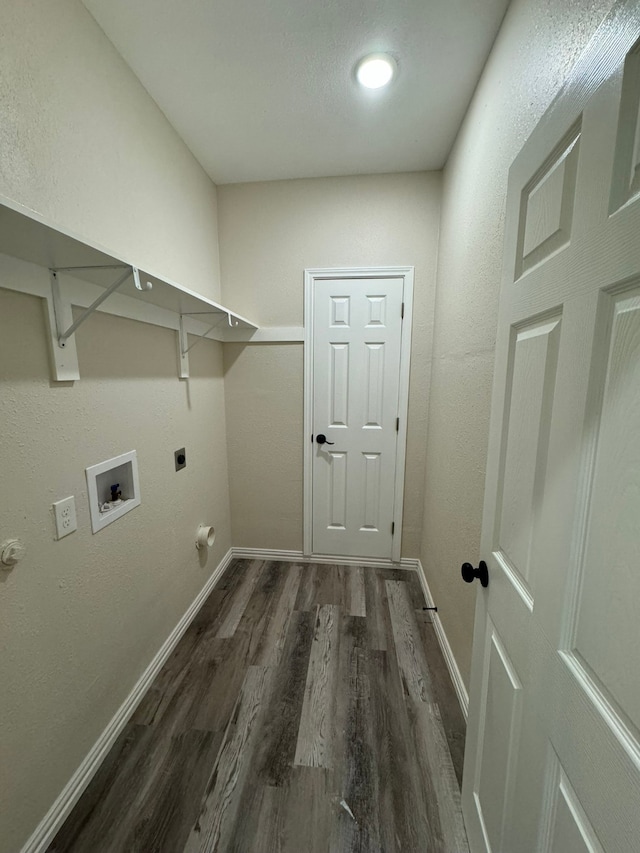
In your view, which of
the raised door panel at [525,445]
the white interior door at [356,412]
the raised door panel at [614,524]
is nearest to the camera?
the raised door panel at [614,524]

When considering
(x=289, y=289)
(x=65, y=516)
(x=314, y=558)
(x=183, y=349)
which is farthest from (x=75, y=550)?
(x=289, y=289)

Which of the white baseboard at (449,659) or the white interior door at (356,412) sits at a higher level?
the white interior door at (356,412)

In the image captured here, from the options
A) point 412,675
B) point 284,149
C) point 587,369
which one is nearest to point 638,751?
point 587,369

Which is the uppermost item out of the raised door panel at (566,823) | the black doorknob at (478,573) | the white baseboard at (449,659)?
the black doorknob at (478,573)

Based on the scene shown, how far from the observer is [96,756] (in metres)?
1.20

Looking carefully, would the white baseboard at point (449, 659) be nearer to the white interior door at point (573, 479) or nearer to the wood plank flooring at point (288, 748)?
the wood plank flooring at point (288, 748)

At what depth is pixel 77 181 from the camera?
112 cm

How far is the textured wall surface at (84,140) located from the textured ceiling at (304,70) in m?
0.13

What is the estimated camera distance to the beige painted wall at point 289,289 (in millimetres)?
2115

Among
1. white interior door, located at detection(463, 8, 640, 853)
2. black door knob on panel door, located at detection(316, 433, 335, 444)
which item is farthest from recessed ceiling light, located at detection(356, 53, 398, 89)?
black door knob on panel door, located at detection(316, 433, 335, 444)

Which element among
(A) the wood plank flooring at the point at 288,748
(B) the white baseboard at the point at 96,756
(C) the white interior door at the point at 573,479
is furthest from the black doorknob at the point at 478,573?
(B) the white baseboard at the point at 96,756

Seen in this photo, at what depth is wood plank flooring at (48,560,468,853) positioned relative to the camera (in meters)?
1.03

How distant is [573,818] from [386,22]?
2.20 meters

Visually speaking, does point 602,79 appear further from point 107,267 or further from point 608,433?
point 107,267
